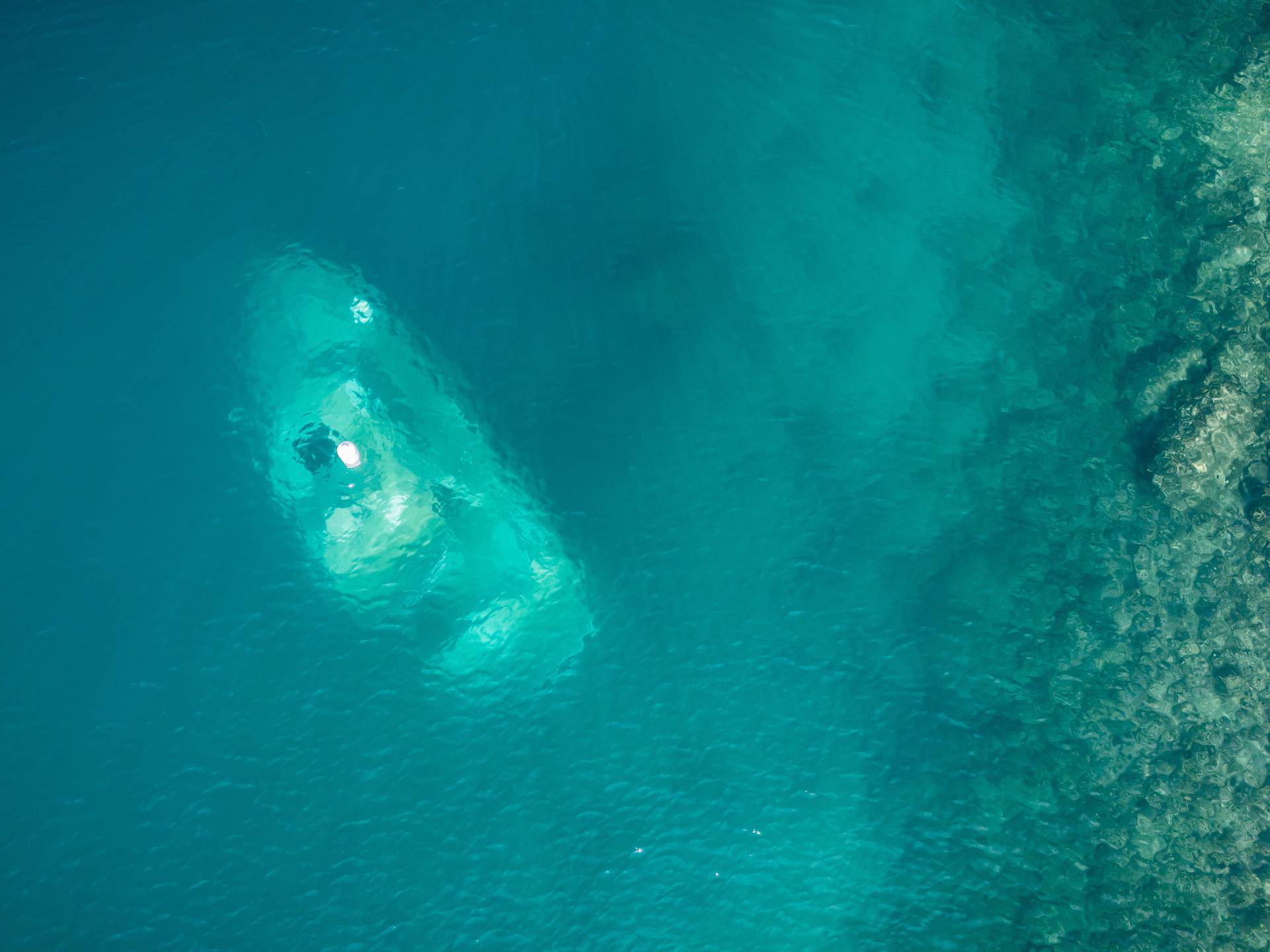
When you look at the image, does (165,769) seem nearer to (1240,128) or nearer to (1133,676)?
(1133,676)

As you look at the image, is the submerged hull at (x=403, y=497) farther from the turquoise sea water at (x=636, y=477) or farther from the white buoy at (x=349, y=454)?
the turquoise sea water at (x=636, y=477)

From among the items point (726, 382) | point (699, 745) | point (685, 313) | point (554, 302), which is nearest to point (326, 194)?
point (554, 302)

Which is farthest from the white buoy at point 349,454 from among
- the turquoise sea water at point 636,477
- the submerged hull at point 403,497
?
the turquoise sea water at point 636,477

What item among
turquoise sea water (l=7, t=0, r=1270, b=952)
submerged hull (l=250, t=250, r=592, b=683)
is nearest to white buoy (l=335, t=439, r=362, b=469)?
submerged hull (l=250, t=250, r=592, b=683)

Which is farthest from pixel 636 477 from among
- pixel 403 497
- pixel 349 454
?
pixel 349 454

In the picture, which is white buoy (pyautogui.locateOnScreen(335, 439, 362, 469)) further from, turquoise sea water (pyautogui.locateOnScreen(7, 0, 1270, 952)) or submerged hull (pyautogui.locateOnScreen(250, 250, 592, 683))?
turquoise sea water (pyautogui.locateOnScreen(7, 0, 1270, 952))

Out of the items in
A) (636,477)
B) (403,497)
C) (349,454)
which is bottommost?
(636,477)

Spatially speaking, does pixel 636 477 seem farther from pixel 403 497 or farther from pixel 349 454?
pixel 349 454
